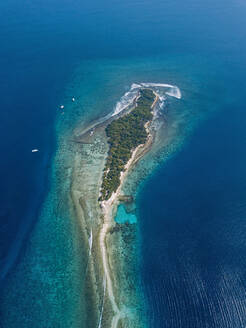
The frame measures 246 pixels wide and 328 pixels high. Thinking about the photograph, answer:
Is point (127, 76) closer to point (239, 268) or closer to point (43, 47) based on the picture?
point (43, 47)

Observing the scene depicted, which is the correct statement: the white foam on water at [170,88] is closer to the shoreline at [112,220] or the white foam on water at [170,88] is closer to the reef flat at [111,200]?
the reef flat at [111,200]

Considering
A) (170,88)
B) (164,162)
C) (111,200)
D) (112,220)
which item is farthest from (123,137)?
(170,88)

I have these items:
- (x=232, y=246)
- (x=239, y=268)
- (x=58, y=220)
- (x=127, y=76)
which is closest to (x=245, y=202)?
(x=232, y=246)

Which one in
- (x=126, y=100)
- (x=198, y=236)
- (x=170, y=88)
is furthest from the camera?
(x=170, y=88)

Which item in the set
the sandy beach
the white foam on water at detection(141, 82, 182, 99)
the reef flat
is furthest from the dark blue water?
the white foam on water at detection(141, 82, 182, 99)

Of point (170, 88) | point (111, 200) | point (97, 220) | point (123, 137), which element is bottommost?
point (97, 220)

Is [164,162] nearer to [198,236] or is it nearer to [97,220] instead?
[198,236]
